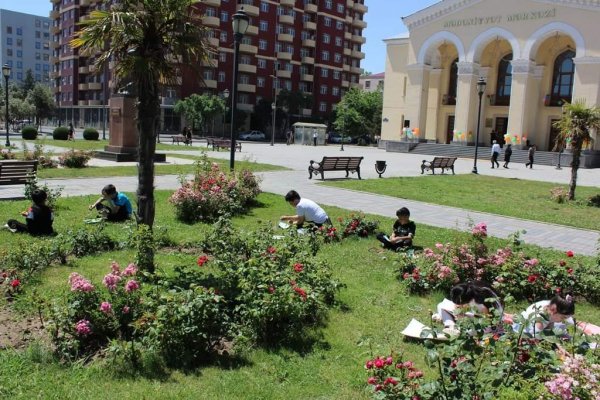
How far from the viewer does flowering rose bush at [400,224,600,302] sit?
6.52 metres

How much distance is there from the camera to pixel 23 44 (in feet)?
424

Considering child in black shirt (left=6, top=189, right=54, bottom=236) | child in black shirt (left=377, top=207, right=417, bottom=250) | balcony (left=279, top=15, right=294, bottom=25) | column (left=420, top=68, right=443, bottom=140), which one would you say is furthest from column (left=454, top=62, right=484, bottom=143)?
child in black shirt (left=6, top=189, right=54, bottom=236)

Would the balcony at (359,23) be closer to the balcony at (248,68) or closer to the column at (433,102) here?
the balcony at (248,68)

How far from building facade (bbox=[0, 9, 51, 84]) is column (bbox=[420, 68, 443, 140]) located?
338 feet

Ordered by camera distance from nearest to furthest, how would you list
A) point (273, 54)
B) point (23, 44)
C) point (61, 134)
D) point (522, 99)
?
point (61, 134)
point (522, 99)
point (273, 54)
point (23, 44)

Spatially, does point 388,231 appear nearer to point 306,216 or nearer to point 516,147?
point 306,216

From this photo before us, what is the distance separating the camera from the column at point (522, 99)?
43000 mm

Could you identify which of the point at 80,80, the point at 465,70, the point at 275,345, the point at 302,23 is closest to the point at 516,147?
the point at 465,70

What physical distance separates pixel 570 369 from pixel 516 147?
4285 cm

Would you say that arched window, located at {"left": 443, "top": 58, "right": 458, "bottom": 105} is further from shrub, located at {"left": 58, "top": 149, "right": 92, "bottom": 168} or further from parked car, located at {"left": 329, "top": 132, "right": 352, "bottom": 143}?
shrub, located at {"left": 58, "top": 149, "right": 92, "bottom": 168}

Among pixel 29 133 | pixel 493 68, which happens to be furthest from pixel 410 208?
pixel 493 68

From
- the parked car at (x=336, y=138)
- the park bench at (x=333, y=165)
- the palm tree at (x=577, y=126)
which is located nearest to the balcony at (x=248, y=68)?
the parked car at (x=336, y=138)

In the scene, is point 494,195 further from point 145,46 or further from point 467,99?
point 467,99

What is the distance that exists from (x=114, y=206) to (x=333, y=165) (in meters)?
10.8
